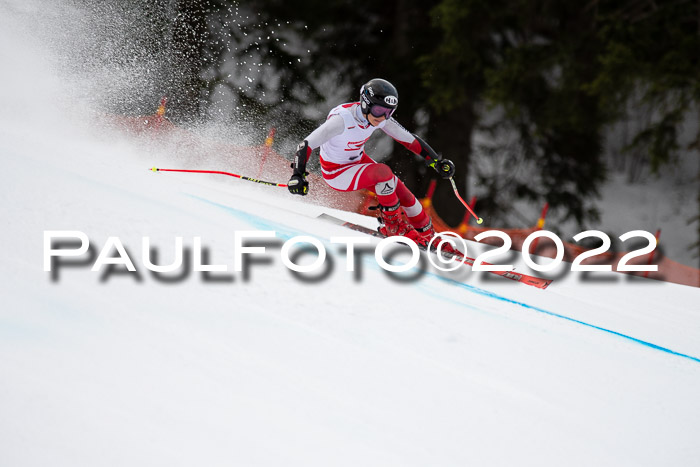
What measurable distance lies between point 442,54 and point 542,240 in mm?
3363

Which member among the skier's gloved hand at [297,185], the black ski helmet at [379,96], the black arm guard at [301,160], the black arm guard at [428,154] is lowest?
the skier's gloved hand at [297,185]

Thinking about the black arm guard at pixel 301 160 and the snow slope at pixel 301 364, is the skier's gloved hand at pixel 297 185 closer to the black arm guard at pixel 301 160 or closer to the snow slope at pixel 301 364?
→ the black arm guard at pixel 301 160

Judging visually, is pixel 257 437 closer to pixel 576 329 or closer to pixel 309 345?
pixel 309 345

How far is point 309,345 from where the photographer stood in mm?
3047

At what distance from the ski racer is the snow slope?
70 centimetres

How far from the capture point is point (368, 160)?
198 inches

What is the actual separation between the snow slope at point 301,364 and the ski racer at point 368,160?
70 centimetres

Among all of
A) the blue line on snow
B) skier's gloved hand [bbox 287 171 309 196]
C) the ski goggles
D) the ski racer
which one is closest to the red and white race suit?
the ski racer

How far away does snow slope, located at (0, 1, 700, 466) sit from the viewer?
241 centimetres

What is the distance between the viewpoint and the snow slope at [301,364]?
2414mm

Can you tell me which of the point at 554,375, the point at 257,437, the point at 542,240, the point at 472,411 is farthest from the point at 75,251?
the point at 542,240
